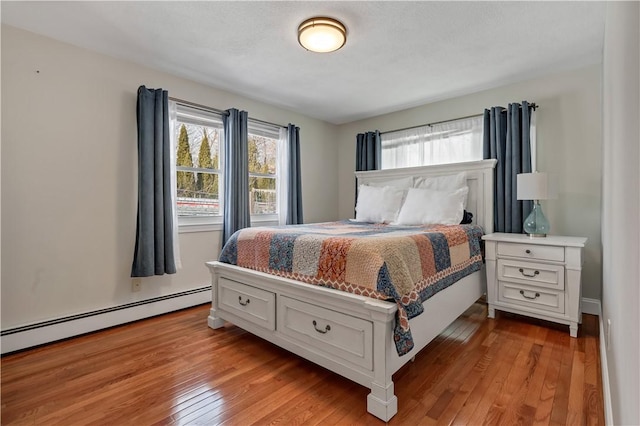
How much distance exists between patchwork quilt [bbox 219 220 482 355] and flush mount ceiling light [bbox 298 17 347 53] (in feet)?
4.56

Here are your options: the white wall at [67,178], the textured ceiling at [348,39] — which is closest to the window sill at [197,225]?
the white wall at [67,178]

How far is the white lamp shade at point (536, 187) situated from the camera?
2.56 meters

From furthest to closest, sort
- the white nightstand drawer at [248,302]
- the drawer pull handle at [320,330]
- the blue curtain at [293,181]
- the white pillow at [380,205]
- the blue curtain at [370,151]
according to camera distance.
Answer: the blue curtain at [370,151]
the blue curtain at [293,181]
the white pillow at [380,205]
the white nightstand drawer at [248,302]
the drawer pull handle at [320,330]

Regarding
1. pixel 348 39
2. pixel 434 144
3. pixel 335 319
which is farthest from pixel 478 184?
pixel 335 319

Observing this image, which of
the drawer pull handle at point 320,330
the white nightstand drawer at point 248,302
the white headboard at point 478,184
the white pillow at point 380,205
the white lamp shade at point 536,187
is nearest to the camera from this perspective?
the drawer pull handle at point 320,330

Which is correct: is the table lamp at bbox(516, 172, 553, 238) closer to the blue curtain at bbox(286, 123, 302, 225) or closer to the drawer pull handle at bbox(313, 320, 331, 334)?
the drawer pull handle at bbox(313, 320, 331, 334)

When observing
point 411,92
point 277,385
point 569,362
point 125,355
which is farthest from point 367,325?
point 411,92

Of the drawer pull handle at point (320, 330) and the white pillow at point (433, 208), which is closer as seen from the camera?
the drawer pull handle at point (320, 330)

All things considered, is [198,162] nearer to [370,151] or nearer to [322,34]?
[322,34]

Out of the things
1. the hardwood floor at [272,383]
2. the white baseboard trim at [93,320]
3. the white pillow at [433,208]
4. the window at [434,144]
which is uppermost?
the window at [434,144]

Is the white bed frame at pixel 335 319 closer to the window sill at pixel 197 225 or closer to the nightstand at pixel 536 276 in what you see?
the nightstand at pixel 536 276

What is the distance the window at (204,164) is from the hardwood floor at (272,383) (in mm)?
1313

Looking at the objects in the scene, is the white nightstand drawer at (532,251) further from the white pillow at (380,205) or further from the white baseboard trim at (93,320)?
the white baseboard trim at (93,320)

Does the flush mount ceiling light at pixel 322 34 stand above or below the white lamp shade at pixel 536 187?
above
